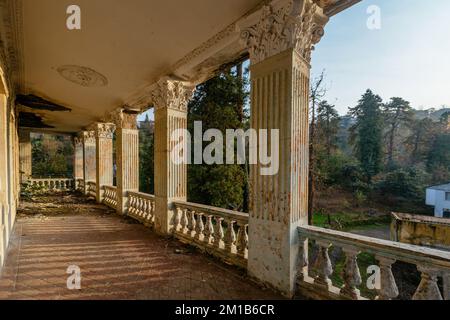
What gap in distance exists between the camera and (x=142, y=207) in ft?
25.2

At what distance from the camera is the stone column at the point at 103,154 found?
36.5 ft

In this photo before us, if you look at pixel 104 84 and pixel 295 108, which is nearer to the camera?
pixel 295 108

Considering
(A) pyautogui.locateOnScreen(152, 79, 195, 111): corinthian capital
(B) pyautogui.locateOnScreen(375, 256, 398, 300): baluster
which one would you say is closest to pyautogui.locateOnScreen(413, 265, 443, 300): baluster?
(B) pyautogui.locateOnScreen(375, 256, 398, 300): baluster

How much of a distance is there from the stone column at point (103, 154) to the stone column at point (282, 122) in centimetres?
949

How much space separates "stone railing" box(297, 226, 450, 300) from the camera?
2.17 meters

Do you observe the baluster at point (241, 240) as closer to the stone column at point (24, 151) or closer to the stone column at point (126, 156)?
the stone column at point (126, 156)

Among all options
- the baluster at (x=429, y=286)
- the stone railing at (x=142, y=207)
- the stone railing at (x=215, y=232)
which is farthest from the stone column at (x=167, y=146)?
the baluster at (x=429, y=286)

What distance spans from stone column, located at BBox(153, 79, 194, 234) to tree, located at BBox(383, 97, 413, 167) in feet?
116

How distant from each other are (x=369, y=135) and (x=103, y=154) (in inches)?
1223

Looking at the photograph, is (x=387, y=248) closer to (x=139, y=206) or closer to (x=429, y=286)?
(x=429, y=286)

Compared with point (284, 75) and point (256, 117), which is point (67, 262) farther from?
point (284, 75)
